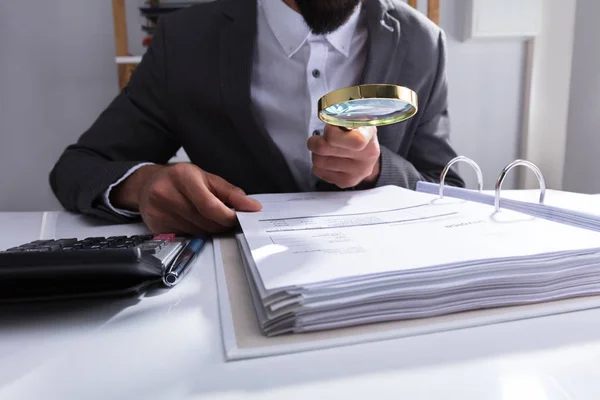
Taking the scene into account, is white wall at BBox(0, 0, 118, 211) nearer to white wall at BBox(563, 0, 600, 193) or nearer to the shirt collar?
the shirt collar

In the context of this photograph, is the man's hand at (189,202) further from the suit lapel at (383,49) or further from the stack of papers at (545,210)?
the suit lapel at (383,49)

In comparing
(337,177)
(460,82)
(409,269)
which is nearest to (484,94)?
(460,82)

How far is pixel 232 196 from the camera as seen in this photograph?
463 mm

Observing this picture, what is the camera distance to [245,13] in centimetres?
85

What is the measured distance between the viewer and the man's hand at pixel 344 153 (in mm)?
496

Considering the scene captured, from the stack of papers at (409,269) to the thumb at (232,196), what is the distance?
101 mm

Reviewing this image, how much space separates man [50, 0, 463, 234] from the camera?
32.2 inches

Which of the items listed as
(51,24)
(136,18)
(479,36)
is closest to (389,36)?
(479,36)

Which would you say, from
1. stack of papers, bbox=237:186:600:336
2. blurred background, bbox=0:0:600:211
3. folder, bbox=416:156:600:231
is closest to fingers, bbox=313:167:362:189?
folder, bbox=416:156:600:231

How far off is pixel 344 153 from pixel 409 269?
299 mm

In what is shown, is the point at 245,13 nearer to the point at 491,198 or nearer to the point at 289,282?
the point at 491,198

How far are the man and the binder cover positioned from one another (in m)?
0.55

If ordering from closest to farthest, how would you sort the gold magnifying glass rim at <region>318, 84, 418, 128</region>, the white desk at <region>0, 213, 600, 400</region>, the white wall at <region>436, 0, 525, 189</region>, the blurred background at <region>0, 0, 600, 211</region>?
1. the white desk at <region>0, 213, 600, 400</region>
2. the gold magnifying glass rim at <region>318, 84, 418, 128</region>
3. the blurred background at <region>0, 0, 600, 211</region>
4. the white wall at <region>436, 0, 525, 189</region>

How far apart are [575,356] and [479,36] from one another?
1584mm
